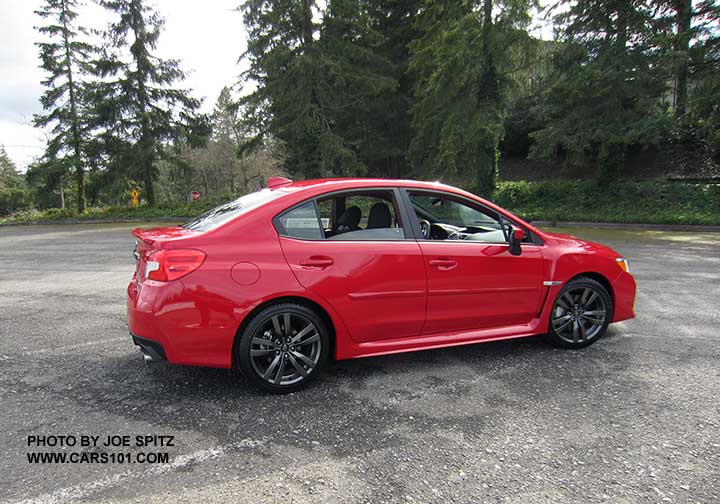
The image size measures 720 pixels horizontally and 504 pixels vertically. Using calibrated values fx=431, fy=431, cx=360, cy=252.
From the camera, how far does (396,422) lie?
2824mm

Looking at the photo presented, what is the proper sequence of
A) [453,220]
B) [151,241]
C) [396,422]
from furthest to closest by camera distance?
[453,220], [151,241], [396,422]

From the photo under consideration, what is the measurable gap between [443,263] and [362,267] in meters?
0.70

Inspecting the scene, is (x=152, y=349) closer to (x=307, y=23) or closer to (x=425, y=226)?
(x=425, y=226)

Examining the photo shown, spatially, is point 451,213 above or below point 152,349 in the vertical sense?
above

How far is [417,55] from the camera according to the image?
20.5 meters

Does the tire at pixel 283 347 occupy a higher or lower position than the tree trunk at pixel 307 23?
lower

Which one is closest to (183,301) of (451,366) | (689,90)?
(451,366)

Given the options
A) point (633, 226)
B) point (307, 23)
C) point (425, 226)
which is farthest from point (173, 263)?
point (307, 23)

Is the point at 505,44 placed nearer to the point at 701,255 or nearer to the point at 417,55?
the point at 417,55

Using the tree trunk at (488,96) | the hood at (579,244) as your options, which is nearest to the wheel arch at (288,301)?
the hood at (579,244)

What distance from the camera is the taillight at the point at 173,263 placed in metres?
2.91

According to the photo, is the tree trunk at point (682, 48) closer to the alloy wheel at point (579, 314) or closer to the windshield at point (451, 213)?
the alloy wheel at point (579, 314)

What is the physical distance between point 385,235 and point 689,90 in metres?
18.6

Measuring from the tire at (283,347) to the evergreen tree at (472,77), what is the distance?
16.5 metres
